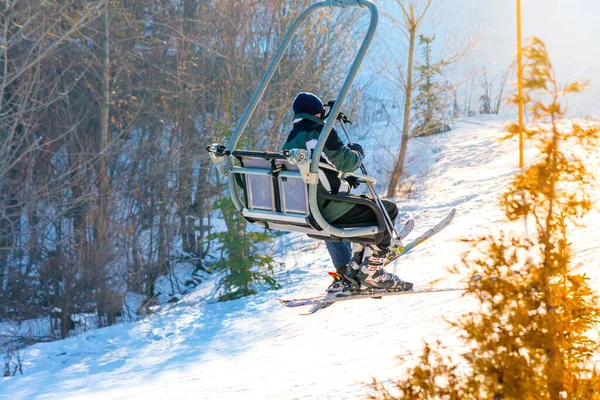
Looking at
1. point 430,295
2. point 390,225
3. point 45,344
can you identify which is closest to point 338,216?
point 390,225

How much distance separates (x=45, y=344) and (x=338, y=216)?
23.0 ft

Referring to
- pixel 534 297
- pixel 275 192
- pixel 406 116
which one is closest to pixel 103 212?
pixel 406 116

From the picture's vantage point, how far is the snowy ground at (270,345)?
7.40 metres

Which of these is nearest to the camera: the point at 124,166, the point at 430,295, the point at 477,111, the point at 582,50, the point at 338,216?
the point at 338,216

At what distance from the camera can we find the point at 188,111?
19.2 m

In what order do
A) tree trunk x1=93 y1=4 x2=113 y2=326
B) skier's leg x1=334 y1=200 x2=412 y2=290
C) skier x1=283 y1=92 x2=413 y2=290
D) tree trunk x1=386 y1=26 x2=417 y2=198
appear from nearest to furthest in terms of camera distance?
skier x1=283 y1=92 x2=413 y2=290 → skier's leg x1=334 y1=200 x2=412 y2=290 → tree trunk x1=93 y1=4 x2=113 y2=326 → tree trunk x1=386 y1=26 x2=417 y2=198

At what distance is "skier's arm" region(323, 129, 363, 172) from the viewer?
5.40 m

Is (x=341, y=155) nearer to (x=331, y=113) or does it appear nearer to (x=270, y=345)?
(x=331, y=113)

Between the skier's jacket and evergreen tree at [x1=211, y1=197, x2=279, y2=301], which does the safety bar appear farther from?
evergreen tree at [x1=211, y1=197, x2=279, y2=301]

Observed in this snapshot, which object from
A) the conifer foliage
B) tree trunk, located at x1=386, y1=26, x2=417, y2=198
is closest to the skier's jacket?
the conifer foliage

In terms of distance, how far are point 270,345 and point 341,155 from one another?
15.0ft

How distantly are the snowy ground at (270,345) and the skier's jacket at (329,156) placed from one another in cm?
106

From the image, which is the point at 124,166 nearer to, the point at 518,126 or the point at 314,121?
the point at 314,121

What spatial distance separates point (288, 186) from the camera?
5363 millimetres
